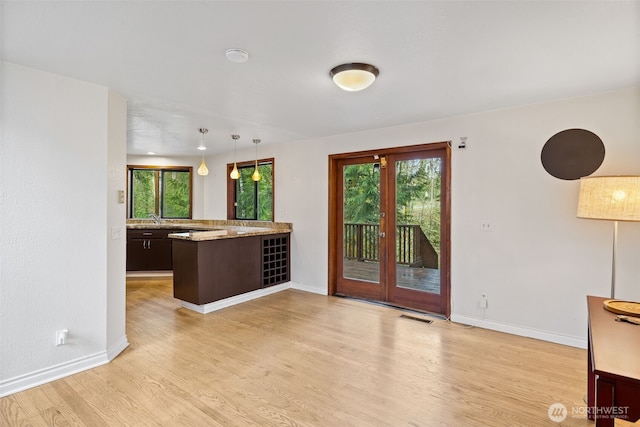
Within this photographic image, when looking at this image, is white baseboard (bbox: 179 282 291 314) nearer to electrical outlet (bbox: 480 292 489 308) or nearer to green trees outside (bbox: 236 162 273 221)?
green trees outside (bbox: 236 162 273 221)

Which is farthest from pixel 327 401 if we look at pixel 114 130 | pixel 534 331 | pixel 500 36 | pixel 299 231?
pixel 299 231

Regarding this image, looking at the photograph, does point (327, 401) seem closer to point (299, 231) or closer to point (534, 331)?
point (534, 331)

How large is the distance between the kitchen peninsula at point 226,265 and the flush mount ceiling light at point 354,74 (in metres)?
2.59

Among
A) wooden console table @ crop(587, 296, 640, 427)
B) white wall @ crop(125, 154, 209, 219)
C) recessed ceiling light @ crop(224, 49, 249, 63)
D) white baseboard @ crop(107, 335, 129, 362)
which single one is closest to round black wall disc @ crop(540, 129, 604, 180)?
wooden console table @ crop(587, 296, 640, 427)

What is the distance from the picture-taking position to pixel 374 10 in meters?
1.69

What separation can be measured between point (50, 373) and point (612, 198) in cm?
422

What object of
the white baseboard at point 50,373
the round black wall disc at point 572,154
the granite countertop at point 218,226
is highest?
the round black wall disc at point 572,154

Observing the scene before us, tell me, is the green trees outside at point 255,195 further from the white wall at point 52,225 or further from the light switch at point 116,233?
the white wall at point 52,225

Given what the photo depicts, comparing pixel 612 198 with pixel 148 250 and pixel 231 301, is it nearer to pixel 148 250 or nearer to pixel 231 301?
pixel 231 301

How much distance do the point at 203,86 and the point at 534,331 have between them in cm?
392

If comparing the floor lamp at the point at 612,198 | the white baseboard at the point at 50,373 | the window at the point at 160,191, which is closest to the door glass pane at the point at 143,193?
the window at the point at 160,191

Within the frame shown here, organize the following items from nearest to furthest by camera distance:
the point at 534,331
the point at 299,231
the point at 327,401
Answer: the point at 327,401 < the point at 534,331 < the point at 299,231

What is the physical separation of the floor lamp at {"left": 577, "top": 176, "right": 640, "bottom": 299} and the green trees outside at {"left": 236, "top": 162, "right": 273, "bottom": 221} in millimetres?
4294

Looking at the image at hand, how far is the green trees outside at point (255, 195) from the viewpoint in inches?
224
